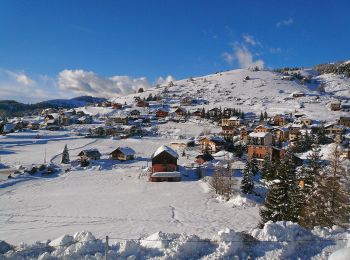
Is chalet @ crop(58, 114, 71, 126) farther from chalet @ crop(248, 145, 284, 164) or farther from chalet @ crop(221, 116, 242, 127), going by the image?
chalet @ crop(248, 145, 284, 164)

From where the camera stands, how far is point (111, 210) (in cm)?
3064

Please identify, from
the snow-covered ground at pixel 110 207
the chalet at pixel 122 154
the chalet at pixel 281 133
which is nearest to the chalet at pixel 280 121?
the chalet at pixel 281 133

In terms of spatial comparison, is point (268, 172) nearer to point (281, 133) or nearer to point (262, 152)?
point (262, 152)

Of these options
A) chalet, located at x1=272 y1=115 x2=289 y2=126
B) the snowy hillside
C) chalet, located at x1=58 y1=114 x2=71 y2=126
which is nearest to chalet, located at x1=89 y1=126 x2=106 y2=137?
chalet, located at x1=58 y1=114 x2=71 y2=126

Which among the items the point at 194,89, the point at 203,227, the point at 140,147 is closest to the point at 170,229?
the point at 203,227

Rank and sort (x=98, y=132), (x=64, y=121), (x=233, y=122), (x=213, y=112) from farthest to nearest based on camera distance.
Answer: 1. (x=213, y=112)
2. (x=64, y=121)
3. (x=233, y=122)
4. (x=98, y=132)

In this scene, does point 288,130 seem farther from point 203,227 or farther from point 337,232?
point 337,232

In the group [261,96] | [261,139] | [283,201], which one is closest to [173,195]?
[283,201]

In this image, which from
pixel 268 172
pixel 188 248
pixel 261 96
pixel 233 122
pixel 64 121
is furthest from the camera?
pixel 261 96

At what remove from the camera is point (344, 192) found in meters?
20.3

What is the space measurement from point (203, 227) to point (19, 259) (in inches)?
655

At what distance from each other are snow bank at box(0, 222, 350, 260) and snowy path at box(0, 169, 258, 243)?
1209cm

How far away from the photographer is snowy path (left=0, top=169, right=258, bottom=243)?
24.8 metres

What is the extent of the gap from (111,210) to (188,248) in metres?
21.3
